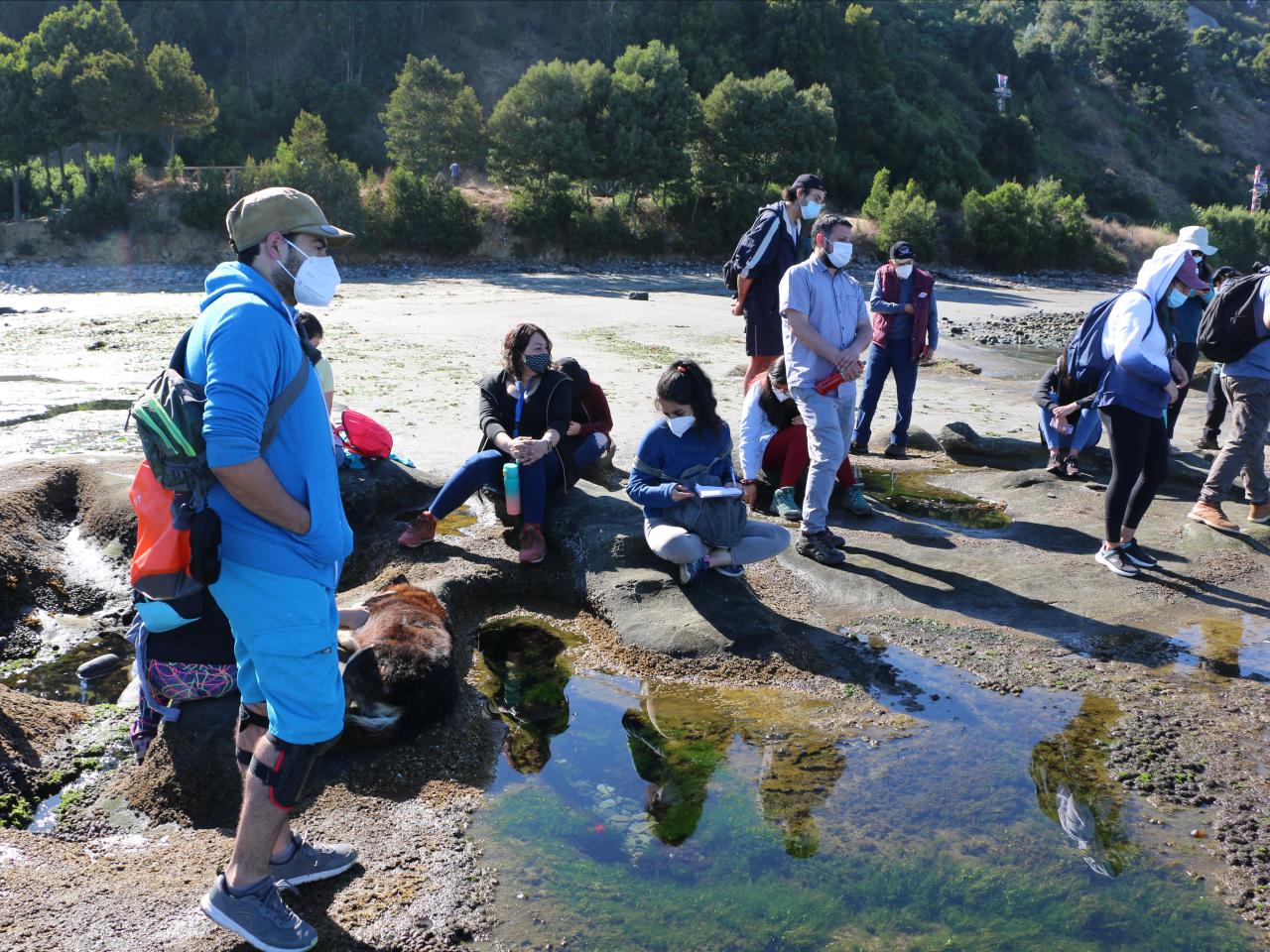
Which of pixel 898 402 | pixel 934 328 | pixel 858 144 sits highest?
pixel 858 144

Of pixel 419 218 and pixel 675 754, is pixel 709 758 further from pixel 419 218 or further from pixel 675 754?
pixel 419 218

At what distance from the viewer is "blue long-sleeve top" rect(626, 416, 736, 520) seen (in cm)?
555

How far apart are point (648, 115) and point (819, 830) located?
38.1 meters

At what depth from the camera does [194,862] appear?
10.8ft

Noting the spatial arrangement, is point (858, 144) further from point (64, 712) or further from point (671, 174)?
point (64, 712)

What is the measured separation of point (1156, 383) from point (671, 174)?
1386 inches

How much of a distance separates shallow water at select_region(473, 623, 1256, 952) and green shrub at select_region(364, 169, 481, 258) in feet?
109

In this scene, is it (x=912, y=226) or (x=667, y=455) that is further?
(x=912, y=226)

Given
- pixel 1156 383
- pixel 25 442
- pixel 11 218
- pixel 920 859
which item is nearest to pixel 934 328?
pixel 1156 383

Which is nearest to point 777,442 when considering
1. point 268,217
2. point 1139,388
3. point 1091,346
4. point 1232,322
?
point 1091,346

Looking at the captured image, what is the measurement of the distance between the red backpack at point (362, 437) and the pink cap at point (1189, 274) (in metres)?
5.09

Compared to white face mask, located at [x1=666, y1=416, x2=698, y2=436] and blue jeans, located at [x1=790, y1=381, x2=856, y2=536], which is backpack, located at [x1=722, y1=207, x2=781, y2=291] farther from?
white face mask, located at [x1=666, y1=416, x2=698, y2=436]

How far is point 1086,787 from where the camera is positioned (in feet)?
13.0

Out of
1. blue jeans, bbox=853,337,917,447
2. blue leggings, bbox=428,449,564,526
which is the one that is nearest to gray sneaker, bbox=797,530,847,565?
blue leggings, bbox=428,449,564,526
